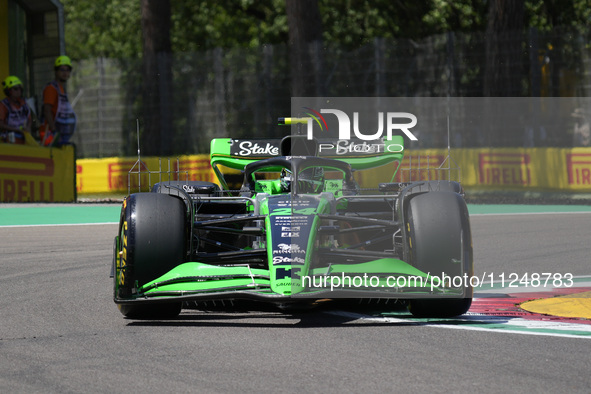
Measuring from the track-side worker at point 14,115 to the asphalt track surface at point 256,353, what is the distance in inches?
493

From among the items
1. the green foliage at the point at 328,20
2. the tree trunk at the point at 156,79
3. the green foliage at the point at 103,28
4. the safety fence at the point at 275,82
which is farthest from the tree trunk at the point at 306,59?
the green foliage at the point at 103,28

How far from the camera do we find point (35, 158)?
63.4 feet

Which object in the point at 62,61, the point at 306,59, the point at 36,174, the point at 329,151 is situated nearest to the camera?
the point at 329,151

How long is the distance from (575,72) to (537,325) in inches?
581

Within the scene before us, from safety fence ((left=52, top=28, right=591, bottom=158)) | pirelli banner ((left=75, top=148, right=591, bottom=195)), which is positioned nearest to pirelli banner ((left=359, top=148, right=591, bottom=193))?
pirelli banner ((left=75, top=148, right=591, bottom=195))

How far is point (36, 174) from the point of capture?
1948 centimetres

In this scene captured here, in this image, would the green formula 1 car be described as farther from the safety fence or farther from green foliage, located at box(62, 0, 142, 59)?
green foliage, located at box(62, 0, 142, 59)

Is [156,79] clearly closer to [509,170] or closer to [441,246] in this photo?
[509,170]

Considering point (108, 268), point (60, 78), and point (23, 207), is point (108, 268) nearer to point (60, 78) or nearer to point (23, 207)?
point (23, 207)

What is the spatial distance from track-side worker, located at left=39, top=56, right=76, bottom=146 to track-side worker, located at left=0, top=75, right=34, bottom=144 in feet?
3.74

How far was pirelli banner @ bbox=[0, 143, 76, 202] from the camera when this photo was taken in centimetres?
1877

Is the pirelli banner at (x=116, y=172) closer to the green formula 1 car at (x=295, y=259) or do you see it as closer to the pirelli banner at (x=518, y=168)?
the pirelli banner at (x=518, y=168)

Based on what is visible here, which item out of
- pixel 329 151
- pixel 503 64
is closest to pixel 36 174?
pixel 503 64

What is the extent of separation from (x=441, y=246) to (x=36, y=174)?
13.8 metres
